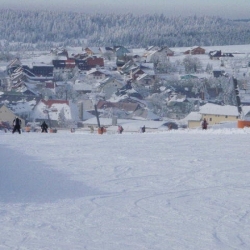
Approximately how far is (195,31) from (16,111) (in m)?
63.1

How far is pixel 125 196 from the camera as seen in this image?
5.48m

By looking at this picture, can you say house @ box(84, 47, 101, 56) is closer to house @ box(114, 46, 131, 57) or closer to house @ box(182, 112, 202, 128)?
house @ box(114, 46, 131, 57)

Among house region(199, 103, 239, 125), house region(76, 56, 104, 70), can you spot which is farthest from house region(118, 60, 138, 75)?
house region(199, 103, 239, 125)

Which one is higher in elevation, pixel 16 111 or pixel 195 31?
pixel 195 31

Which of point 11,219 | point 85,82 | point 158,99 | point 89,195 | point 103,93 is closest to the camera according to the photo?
point 11,219

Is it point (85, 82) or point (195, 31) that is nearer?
point (85, 82)

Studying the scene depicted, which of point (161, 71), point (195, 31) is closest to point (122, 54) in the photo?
point (161, 71)

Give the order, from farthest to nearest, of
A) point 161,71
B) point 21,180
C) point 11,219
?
point 161,71
point 21,180
point 11,219

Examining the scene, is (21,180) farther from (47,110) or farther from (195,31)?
(195,31)

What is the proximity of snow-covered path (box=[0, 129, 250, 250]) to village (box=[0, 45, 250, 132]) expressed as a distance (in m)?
8.67

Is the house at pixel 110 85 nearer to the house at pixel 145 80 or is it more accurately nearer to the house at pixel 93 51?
the house at pixel 145 80

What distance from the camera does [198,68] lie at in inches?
1976

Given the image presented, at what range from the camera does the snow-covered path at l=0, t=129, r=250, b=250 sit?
4246mm

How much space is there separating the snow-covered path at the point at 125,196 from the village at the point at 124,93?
28.4 feet
